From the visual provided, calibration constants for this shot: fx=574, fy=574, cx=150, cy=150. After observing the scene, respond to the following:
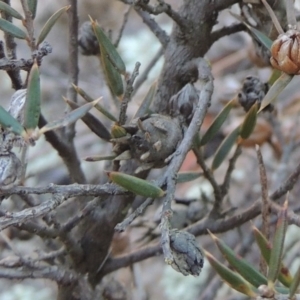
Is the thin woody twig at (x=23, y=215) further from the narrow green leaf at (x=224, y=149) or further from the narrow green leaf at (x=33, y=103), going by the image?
the narrow green leaf at (x=224, y=149)

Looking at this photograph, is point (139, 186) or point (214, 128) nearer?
point (139, 186)

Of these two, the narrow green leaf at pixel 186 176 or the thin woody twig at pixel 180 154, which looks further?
the narrow green leaf at pixel 186 176

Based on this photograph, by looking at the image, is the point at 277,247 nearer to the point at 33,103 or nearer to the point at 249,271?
the point at 249,271

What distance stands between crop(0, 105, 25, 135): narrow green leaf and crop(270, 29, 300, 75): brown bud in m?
0.20

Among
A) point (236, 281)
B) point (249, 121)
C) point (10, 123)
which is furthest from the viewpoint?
point (249, 121)

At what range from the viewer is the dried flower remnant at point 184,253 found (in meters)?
0.38

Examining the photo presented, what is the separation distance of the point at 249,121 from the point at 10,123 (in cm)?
29

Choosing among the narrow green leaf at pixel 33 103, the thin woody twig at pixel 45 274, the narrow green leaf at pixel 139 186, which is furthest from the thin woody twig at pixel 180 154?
the thin woody twig at pixel 45 274

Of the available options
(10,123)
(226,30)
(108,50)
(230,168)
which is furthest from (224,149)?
(10,123)

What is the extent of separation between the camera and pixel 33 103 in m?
0.38

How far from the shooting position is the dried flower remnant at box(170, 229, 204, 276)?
0.38 m

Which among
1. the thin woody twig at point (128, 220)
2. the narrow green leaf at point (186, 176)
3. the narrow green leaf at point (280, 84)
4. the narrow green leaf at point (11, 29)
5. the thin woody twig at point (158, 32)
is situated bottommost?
the narrow green leaf at point (186, 176)

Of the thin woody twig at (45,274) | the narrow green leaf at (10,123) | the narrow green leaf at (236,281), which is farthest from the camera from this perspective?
the thin woody twig at (45,274)

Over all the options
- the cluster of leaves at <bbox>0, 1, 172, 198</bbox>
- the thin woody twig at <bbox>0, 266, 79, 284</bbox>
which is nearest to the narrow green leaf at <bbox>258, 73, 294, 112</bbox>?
the cluster of leaves at <bbox>0, 1, 172, 198</bbox>
